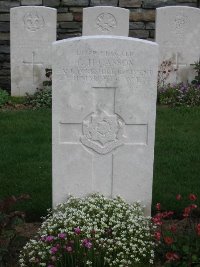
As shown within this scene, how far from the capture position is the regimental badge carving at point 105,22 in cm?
→ 872

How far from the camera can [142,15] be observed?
9719 millimetres

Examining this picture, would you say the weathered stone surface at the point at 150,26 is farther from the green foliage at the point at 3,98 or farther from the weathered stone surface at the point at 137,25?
the green foliage at the point at 3,98

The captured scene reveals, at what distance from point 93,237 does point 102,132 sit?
795mm

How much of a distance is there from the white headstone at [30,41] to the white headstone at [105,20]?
1.86 feet

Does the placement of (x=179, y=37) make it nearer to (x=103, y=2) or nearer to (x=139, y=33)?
(x=139, y=33)

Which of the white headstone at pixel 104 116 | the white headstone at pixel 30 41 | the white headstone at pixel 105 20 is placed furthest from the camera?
the white headstone at pixel 105 20

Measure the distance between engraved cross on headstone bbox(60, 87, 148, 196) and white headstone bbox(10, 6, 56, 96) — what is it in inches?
198

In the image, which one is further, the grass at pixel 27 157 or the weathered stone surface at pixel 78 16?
the weathered stone surface at pixel 78 16

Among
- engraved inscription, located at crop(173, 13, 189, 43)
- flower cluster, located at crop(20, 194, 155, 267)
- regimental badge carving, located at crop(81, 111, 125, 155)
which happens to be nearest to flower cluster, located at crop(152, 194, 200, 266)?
flower cluster, located at crop(20, 194, 155, 267)

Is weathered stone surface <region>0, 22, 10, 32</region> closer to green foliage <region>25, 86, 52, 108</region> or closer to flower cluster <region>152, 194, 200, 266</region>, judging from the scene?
green foliage <region>25, 86, 52, 108</region>

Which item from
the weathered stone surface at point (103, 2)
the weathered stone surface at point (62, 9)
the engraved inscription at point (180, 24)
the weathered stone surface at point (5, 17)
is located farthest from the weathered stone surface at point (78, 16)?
the engraved inscription at point (180, 24)

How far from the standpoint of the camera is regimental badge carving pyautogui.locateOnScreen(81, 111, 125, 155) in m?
3.80

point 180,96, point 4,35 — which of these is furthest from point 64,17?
point 180,96

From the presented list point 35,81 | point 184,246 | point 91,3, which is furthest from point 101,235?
point 91,3
